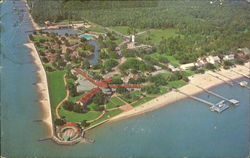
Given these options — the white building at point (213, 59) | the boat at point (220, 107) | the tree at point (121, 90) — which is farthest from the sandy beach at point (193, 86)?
the boat at point (220, 107)

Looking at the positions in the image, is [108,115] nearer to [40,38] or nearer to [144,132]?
[144,132]

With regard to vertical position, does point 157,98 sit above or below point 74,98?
below

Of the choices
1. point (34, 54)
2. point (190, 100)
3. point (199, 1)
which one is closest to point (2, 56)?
point (34, 54)

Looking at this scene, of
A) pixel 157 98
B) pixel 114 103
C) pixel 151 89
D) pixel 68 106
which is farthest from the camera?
pixel 151 89

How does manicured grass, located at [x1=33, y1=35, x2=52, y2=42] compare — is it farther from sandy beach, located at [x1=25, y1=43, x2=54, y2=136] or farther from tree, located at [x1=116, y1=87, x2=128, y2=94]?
tree, located at [x1=116, y1=87, x2=128, y2=94]

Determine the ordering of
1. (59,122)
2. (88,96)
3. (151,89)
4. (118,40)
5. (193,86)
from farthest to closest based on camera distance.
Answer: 1. (118,40)
2. (193,86)
3. (151,89)
4. (88,96)
5. (59,122)

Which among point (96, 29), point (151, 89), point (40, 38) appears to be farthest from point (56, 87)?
point (96, 29)

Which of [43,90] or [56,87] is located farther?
[56,87]

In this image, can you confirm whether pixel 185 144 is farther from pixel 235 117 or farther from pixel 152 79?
pixel 152 79
